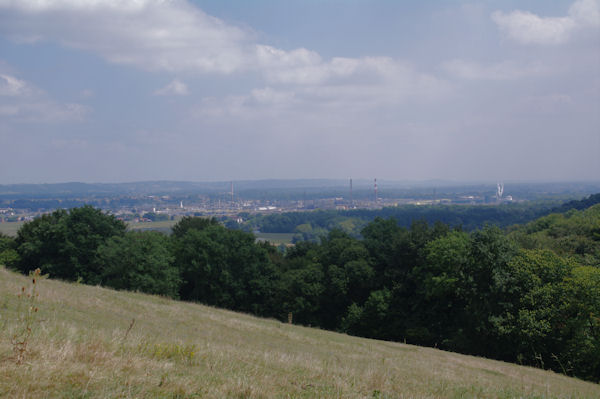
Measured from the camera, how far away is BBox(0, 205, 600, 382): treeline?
94.8ft

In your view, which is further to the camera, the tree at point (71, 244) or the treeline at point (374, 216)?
the treeline at point (374, 216)

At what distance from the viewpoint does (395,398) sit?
7156 millimetres

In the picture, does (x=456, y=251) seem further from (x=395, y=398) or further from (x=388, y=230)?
(x=395, y=398)

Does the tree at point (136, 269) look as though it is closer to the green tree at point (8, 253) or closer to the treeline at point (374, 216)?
the green tree at point (8, 253)

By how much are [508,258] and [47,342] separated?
35.1 m

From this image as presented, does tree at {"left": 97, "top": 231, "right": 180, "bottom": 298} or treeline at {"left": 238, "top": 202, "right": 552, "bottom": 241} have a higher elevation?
tree at {"left": 97, "top": 231, "right": 180, "bottom": 298}

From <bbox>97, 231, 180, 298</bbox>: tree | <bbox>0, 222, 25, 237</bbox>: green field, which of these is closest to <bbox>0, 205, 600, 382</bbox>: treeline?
<bbox>97, 231, 180, 298</bbox>: tree

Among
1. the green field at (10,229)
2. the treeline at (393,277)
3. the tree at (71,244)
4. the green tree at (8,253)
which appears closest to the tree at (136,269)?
the treeline at (393,277)

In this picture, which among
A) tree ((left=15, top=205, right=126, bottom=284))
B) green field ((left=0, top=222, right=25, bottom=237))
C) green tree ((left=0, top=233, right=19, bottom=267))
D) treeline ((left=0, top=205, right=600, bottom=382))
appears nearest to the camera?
treeline ((left=0, top=205, right=600, bottom=382))

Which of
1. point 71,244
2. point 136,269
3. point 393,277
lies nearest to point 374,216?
point 393,277

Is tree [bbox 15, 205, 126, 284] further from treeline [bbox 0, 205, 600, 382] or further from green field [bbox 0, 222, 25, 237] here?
green field [bbox 0, 222, 25, 237]

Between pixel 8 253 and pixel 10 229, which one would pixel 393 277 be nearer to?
pixel 8 253

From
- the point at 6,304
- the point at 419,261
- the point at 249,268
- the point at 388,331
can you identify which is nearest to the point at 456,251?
the point at 419,261

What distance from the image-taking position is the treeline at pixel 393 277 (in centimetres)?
2891
